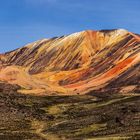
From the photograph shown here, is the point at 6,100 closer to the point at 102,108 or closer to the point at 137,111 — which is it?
the point at 102,108

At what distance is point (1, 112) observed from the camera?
15200cm

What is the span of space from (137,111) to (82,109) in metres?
29.7

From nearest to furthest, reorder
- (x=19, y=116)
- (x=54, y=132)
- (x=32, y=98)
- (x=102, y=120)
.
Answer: (x=54, y=132) → (x=102, y=120) → (x=19, y=116) → (x=32, y=98)

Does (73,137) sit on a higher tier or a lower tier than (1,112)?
lower

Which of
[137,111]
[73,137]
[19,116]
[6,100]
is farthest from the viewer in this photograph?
[6,100]

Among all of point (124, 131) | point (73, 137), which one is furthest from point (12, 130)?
point (124, 131)

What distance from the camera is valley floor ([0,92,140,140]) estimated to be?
106 m

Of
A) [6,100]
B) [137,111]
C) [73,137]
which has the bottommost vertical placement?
[73,137]

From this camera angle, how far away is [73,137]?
341 feet

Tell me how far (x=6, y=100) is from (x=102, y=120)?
56187 mm

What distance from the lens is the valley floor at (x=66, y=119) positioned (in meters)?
106

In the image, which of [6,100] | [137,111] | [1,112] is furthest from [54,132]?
[6,100]

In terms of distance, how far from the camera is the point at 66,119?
139375mm

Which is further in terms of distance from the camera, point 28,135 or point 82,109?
point 82,109
